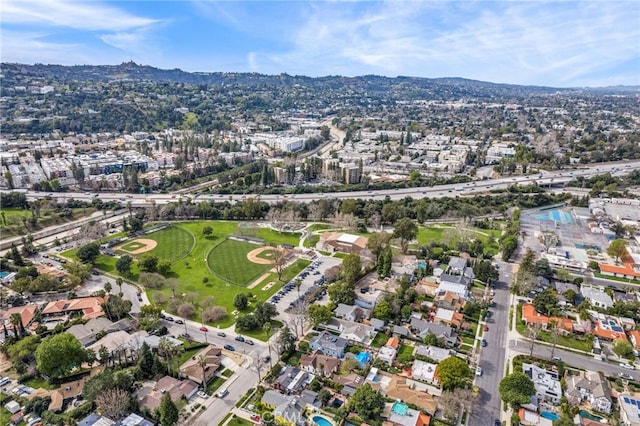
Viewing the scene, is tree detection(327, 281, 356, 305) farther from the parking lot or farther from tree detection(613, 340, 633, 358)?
tree detection(613, 340, 633, 358)

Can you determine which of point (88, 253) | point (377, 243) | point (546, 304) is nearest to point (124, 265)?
point (88, 253)

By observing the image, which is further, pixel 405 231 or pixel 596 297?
pixel 405 231

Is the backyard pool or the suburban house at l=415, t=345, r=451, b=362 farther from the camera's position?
the suburban house at l=415, t=345, r=451, b=362

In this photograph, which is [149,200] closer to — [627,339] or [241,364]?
[241,364]

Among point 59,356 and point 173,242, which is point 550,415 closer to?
point 59,356

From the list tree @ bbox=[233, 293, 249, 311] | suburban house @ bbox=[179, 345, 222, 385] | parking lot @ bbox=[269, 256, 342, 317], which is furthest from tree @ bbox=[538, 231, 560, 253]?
suburban house @ bbox=[179, 345, 222, 385]

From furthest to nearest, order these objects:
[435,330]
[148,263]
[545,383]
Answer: [148,263]
[435,330]
[545,383]

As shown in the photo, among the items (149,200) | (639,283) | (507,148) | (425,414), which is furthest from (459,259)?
(507,148)
